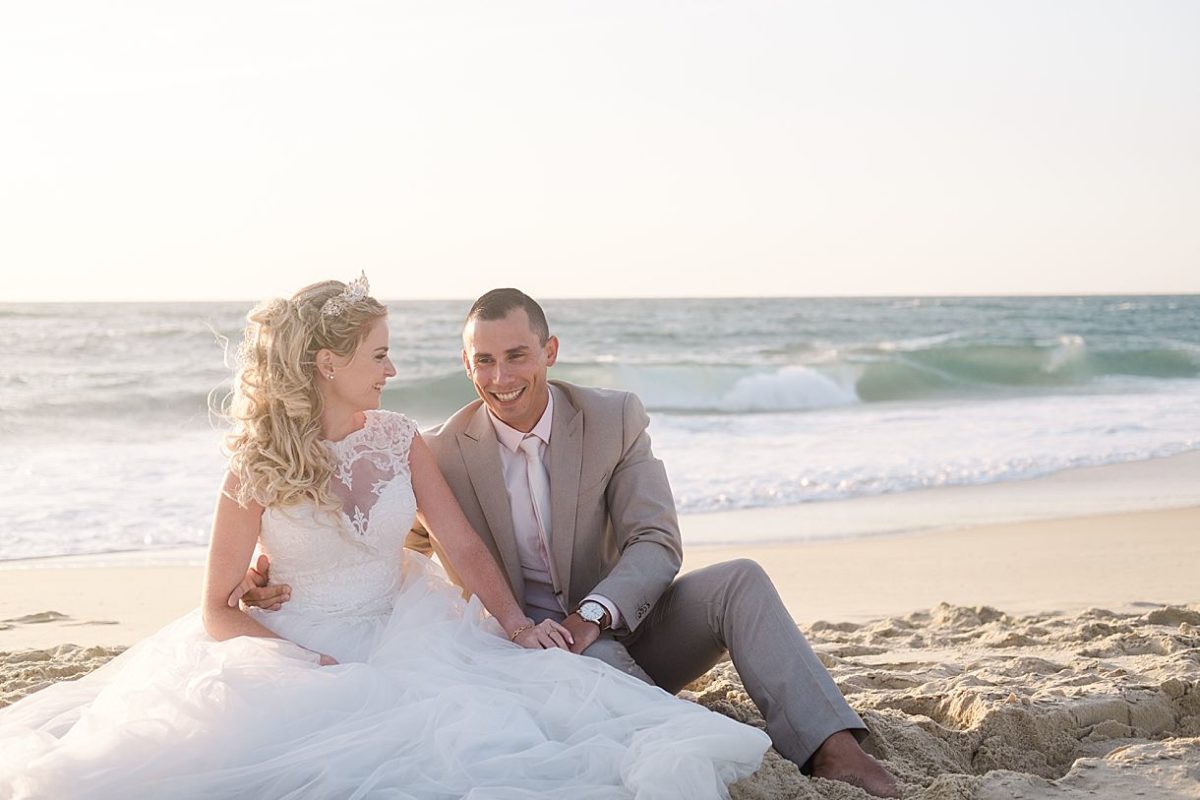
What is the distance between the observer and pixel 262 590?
369cm

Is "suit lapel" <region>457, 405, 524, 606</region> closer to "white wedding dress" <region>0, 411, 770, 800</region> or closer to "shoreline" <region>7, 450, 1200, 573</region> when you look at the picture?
"white wedding dress" <region>0, 411, 770, 800</region>

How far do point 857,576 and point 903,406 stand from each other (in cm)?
1155

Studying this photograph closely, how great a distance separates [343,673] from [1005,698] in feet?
6.98

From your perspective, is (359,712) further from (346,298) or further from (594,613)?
(346,298)

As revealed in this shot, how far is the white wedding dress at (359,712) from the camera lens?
2955 mm

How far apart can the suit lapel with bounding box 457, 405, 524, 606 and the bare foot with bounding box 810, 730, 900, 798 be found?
1134 millimetres

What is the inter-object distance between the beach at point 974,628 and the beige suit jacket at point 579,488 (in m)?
0.70

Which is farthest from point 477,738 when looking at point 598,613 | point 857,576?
point 857,576

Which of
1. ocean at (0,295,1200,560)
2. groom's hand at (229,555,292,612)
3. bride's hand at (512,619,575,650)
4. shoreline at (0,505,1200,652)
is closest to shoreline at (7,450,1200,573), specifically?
shoreline at (0,505,1200,652)

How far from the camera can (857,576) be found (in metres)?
6.92

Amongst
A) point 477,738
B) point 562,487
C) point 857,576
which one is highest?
point 562,487

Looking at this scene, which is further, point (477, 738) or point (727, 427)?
point (727, 427)

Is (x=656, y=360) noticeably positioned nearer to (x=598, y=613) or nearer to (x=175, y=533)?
(x=175, y=533)

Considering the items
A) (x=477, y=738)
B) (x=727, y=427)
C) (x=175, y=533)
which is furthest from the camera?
(x=727, y=427)
